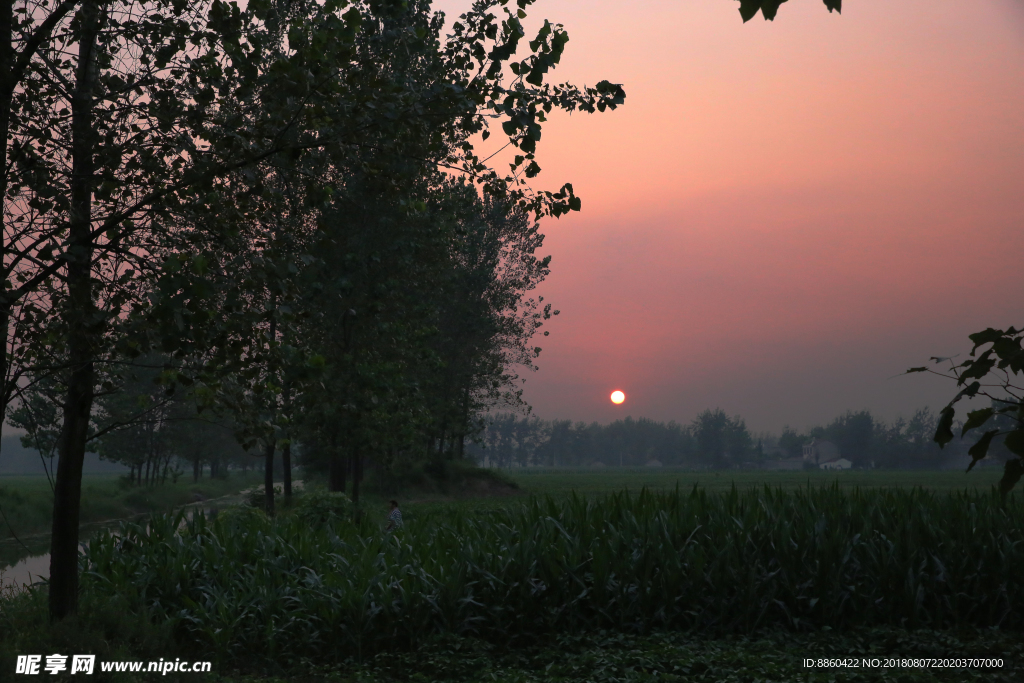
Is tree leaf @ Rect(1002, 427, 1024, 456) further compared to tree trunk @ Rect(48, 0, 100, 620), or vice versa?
tree trunk @ Rect(48, 0, 100, 620)

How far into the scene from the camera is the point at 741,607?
8141 mm

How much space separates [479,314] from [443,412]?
17.5 ft

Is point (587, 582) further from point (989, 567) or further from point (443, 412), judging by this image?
point (443, 412)

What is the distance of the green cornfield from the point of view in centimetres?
766

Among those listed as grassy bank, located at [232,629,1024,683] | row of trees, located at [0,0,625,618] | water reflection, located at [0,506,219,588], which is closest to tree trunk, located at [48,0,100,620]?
row of trees, located at [0,0,625,618]

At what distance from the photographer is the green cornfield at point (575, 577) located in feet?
25.1

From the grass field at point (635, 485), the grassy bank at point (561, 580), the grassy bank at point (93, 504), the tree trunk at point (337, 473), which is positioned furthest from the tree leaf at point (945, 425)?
the grassy bank at point (93, 504)

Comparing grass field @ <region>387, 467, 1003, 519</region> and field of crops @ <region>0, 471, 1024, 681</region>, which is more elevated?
field of crops @ <region>0, 471, 1024, 681</region>

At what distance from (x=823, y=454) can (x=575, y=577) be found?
18022 cm

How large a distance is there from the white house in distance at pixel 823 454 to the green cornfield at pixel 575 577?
166811 mm

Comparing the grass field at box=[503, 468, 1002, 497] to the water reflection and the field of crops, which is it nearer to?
the field of crops

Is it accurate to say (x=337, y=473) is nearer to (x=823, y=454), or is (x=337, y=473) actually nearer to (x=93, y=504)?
(x=93, y=504)

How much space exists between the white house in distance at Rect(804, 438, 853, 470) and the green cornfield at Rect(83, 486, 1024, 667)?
16681cm

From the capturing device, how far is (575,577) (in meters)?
8.12
